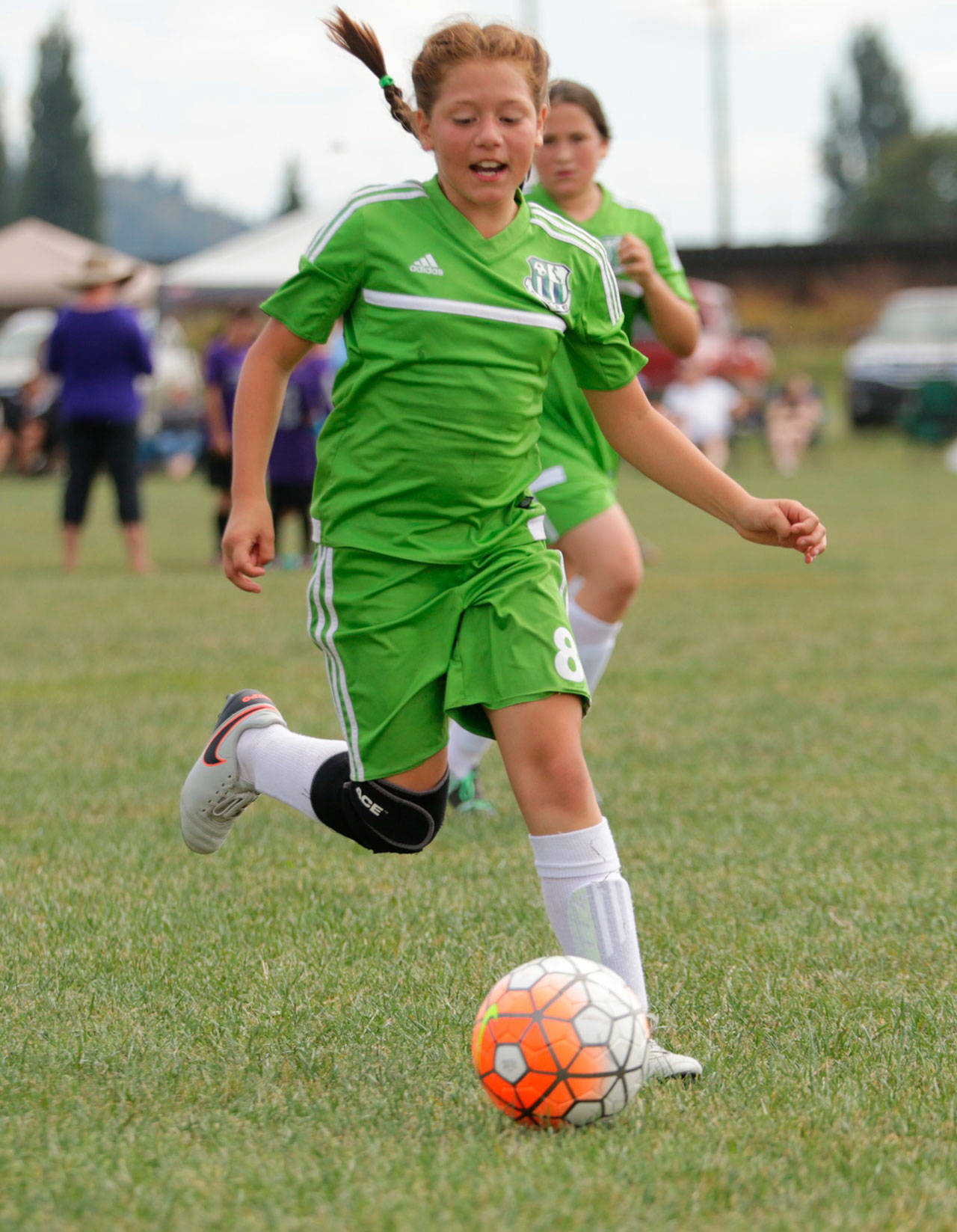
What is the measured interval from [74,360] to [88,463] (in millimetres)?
723

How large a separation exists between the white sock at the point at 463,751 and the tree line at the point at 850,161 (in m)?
76.3

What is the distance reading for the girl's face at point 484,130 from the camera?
9.70 ft

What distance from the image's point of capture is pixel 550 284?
310 centimetres

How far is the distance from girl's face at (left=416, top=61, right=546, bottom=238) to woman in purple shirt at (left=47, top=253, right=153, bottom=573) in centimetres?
867

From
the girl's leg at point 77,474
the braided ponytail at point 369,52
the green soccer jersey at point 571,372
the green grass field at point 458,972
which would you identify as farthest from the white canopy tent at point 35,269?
the braided ponytail at point 369,52

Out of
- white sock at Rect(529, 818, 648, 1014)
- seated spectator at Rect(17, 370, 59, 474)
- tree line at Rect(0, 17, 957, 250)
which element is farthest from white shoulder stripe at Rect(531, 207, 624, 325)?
tree line at Rect(0, 17, 957, 250)

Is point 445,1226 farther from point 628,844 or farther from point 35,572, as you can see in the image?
point 35,572

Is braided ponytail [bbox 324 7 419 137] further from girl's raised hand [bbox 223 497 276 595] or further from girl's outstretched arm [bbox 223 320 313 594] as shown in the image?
girl's raised hand [bbox 223 497 276 595]

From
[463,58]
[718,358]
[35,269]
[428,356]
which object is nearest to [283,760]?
[428,356]

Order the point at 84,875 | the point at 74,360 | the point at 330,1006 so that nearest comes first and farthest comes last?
1. the point at 330,1006
2. the point at 84,875
3. the point at 74,360

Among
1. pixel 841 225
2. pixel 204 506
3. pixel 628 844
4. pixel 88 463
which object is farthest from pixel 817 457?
pixel 841 225

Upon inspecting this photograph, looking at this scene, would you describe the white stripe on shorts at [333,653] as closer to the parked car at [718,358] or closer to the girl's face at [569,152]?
the girl's face at [569,152]

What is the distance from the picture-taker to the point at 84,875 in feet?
14.0

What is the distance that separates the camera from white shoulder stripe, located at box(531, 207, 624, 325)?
3164mm
